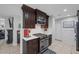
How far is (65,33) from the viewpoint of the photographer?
6551 mm

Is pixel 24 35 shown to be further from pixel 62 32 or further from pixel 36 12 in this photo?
pixel 62 32

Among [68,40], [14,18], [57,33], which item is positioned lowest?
[68,40]

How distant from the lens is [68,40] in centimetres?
621

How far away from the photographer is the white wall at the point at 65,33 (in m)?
5.93

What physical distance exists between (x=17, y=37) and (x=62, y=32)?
3.59m

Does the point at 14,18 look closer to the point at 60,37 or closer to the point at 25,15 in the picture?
the point at 25,15

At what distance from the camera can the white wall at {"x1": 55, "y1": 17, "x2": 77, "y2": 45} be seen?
5.93 m

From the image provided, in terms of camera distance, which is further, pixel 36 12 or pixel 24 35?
pixel 36 12

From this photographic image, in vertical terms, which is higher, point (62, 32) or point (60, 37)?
point (62, 32)

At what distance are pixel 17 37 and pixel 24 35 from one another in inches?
94.1
